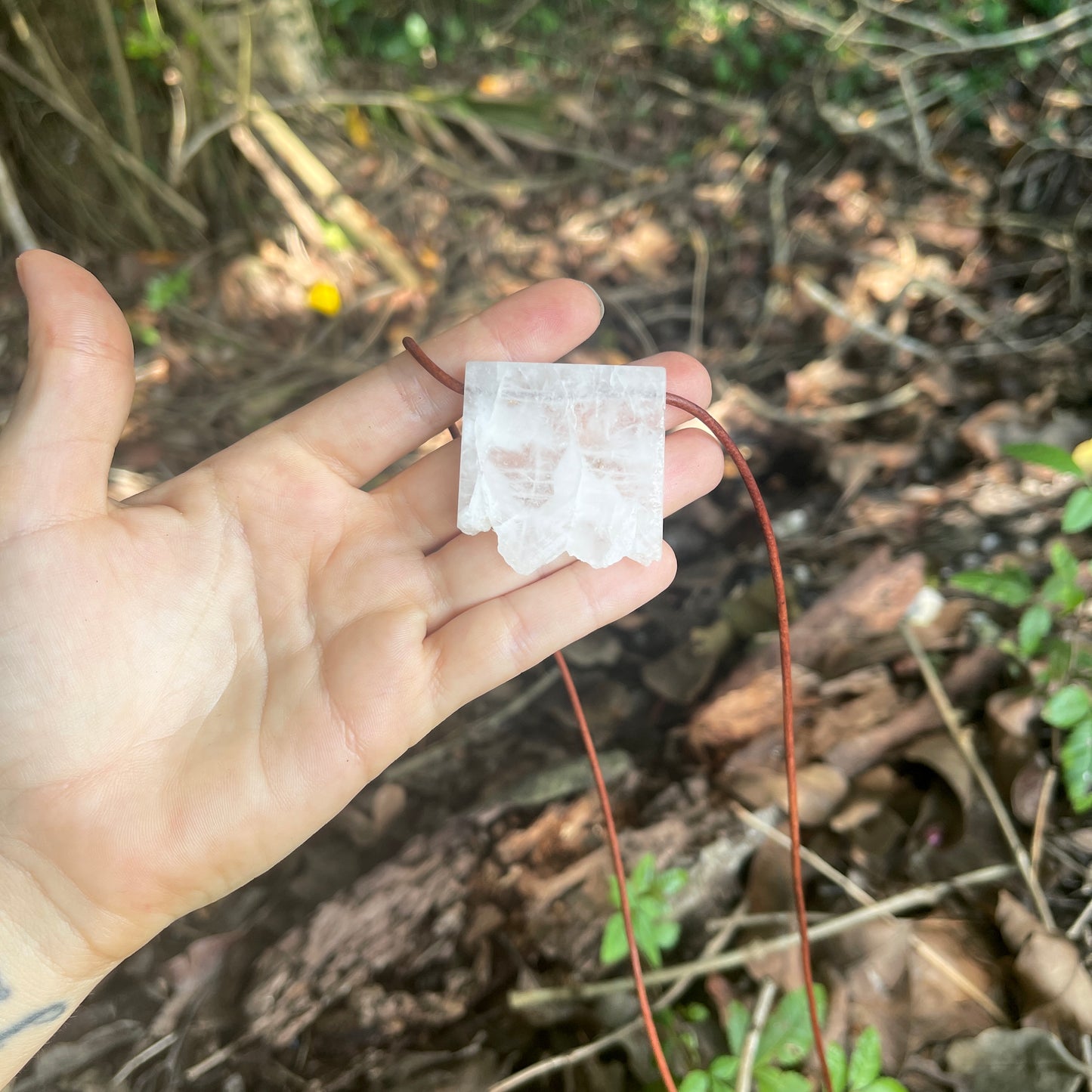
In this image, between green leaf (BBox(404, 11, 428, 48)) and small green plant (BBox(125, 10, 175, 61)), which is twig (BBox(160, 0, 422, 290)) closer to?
small green plant (BBox(125, 10, 175, 61))

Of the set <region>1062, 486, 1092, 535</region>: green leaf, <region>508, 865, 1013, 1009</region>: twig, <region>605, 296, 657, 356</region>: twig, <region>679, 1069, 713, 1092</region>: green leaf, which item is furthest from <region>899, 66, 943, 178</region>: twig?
<region>679, 1069, 713, 1092</region>: green leaf

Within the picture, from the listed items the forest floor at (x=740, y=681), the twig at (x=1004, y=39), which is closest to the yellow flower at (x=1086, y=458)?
the forest floor at (x=740, y=681)

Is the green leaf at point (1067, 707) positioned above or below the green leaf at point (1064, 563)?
below

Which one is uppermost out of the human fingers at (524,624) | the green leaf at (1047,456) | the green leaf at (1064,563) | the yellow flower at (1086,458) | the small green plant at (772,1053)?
the human fingers at (524,624)

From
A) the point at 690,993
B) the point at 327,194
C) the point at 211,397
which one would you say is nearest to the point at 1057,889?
the point at 690,993

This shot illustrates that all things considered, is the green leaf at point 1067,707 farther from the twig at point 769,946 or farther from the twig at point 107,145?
the twig at point 107,145

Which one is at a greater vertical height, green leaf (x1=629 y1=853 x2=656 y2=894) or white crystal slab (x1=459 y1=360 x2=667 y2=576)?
white crystal slab (x1=459 y1=360 x2=667 y2=576)
